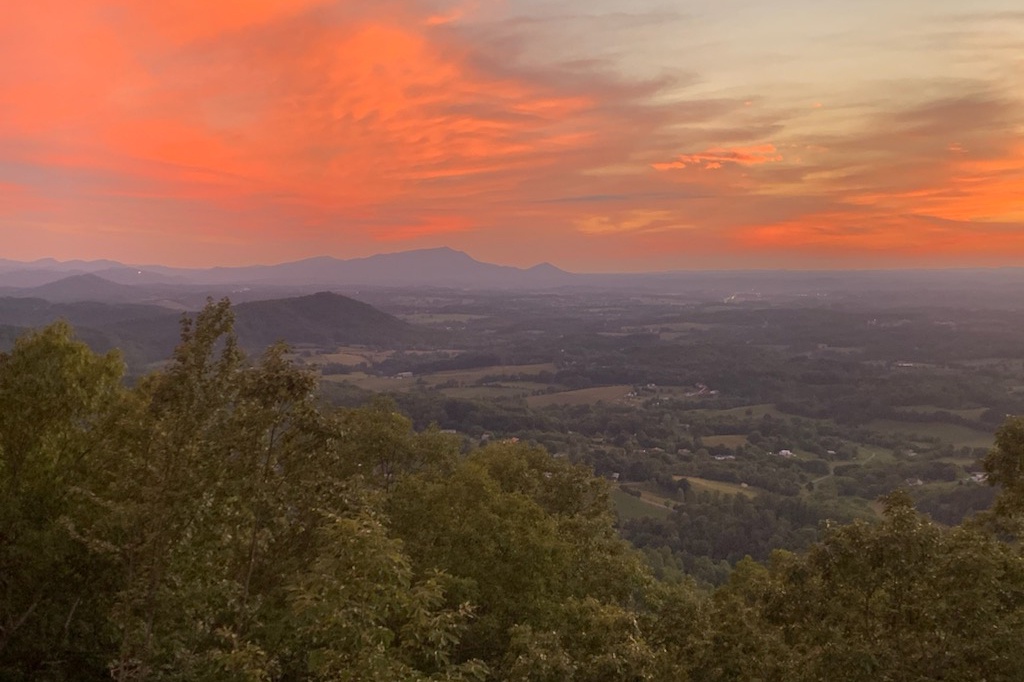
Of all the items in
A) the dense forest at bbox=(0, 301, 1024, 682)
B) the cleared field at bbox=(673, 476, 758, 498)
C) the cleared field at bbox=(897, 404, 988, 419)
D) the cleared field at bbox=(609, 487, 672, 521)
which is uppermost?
the dense forest at bbox=(0, 301, 1024, 682)

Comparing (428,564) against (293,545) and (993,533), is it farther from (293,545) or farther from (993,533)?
(993,533)

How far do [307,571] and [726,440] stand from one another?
583 feet

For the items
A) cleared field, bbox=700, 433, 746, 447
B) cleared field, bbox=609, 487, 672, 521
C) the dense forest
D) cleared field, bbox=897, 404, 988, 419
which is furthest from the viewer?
cleared field, bbox=897, 404, 988, 419

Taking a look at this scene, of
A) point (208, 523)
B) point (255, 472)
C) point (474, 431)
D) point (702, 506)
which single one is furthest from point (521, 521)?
point (474, 431)

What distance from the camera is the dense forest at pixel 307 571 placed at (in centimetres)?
1303

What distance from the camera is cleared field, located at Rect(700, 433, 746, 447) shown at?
17212cm

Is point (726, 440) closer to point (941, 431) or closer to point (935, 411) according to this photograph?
point (941, 431)

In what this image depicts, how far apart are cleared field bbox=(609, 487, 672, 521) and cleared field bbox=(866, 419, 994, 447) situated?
94748 mm

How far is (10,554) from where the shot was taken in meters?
19.2

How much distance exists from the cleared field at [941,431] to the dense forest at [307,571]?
168m

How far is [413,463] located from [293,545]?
30189 millimetres

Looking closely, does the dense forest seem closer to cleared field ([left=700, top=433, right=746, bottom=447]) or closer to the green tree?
the green tree

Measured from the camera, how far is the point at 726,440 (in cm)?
17688

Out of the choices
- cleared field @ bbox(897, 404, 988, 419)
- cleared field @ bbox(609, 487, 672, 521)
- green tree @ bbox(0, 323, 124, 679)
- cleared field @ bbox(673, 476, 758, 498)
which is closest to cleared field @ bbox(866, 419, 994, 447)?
cleared field @ bbox(897, 404, 988, 419)
